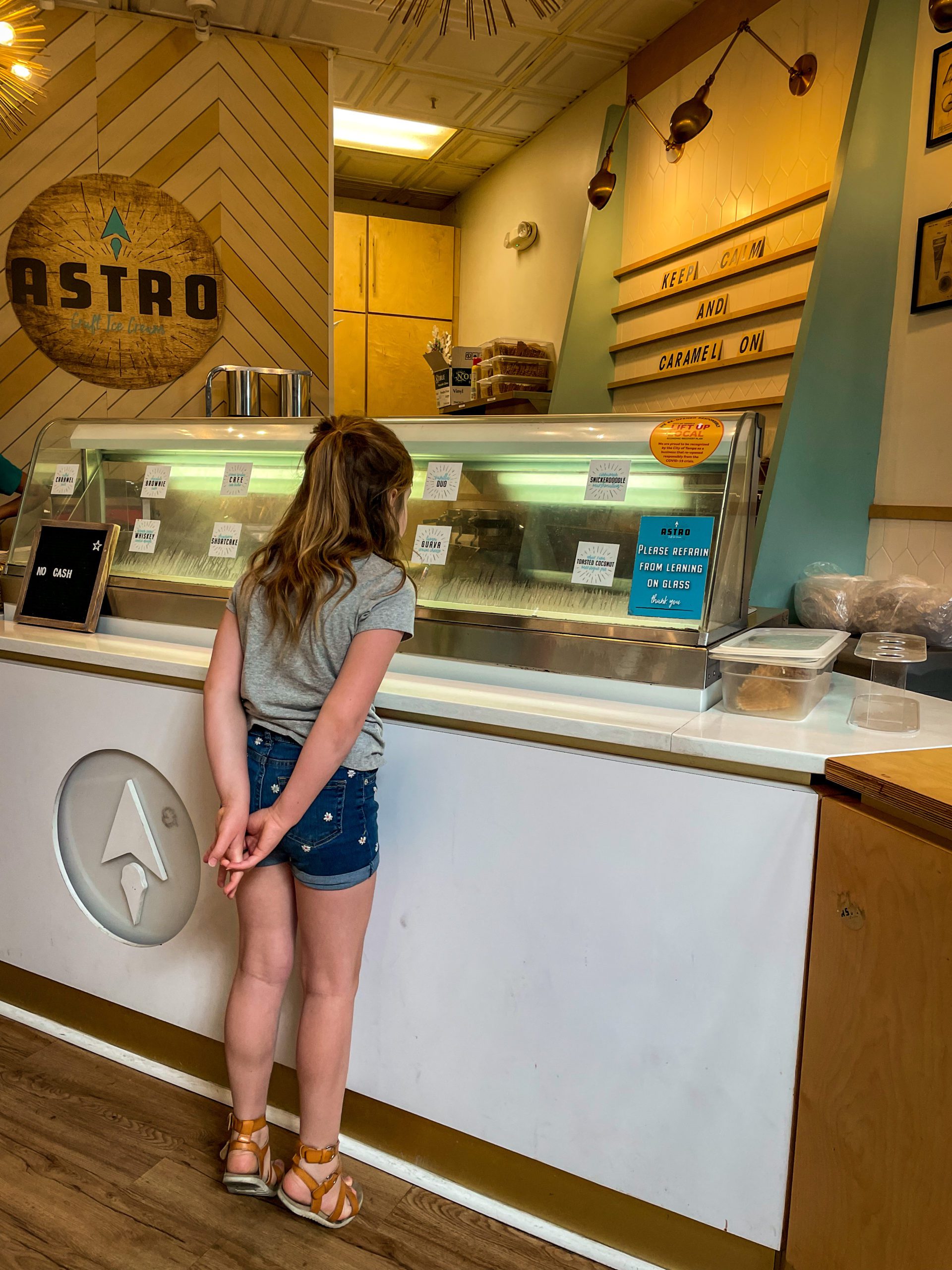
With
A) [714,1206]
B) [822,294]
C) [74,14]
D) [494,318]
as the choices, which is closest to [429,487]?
[714,1206]

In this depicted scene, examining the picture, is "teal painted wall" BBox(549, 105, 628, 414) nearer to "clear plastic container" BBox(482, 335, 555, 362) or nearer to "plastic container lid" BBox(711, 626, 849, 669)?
"clear plastic container" BBox(482, 335, 555, 362)

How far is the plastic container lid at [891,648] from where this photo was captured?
1.57m

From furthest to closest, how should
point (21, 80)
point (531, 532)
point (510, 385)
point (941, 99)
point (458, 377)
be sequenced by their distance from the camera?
point (458, 377) → point (510, 385) → point (21, 80) → point (941, 99) → point (531, 532)

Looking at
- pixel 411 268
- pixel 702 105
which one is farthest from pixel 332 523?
pixel 411 268

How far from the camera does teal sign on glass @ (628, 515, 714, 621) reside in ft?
5.26

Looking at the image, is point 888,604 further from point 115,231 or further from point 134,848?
point 115,231

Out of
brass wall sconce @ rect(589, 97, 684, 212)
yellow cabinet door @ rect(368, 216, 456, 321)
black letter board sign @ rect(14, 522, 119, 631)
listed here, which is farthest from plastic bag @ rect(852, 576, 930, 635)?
yellow cabinet door @ rect(368, 216, 456, 321)

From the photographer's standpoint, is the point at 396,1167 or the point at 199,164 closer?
the point at 396,1167

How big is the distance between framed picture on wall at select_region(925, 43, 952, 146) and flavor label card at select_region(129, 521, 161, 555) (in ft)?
8.07

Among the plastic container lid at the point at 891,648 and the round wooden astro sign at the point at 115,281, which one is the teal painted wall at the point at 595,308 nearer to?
the round wooden astro sign at the point at 115,281

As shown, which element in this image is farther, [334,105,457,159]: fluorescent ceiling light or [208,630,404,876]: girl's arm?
[334,105,457,159]: fluorescent ceiling light

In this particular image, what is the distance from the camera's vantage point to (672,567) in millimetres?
1648

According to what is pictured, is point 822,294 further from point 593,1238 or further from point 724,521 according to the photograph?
point 593,1238

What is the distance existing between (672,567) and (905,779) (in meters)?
0.60
